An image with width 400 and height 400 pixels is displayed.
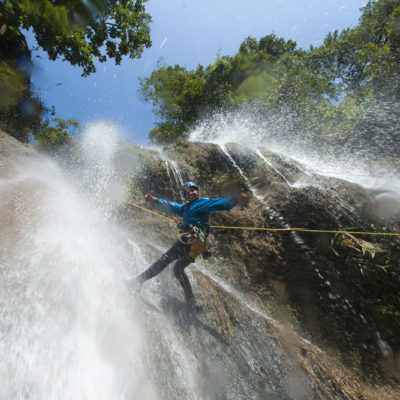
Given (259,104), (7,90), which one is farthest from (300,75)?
(7,90)

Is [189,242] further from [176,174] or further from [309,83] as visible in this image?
[309,83]

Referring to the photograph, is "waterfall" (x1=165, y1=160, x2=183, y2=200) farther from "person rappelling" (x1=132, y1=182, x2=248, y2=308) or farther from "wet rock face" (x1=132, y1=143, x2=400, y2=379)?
"person rappelling" (x1=132, y1=182, x2=248, y2=308)

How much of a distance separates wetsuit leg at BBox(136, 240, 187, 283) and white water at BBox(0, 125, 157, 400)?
1.17 ft

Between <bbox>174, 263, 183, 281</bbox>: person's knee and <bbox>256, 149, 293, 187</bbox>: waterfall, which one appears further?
<bbox>256, 149, 293, 187</bbox>: waterfall

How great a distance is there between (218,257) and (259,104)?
1526 centimetres

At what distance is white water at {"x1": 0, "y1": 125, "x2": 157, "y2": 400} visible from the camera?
194 cm

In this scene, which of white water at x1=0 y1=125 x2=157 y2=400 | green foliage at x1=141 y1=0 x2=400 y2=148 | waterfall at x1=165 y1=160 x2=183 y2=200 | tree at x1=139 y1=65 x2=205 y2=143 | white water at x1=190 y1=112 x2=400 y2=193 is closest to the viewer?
white water at x1=0 y1=125 x2=157 y2=400

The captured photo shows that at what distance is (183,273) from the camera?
3488mm

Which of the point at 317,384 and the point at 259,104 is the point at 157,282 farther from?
the point at 259,104

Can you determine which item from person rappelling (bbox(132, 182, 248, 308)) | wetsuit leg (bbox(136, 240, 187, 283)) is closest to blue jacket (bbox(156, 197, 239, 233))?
person rappelling (bbox(132, 182, 248, 308))

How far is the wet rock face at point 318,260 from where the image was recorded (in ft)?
14.9

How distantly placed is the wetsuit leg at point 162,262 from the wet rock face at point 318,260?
2812 mm

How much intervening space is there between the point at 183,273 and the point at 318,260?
3.68 m

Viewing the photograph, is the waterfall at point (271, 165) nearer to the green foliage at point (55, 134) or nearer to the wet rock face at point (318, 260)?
the wet rock face at point (318, 260)
